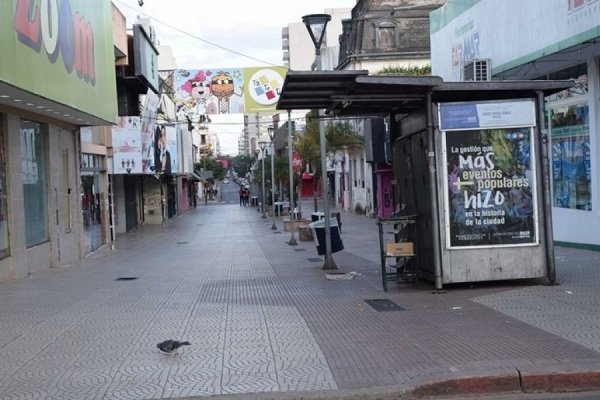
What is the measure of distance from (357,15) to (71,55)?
2970cm

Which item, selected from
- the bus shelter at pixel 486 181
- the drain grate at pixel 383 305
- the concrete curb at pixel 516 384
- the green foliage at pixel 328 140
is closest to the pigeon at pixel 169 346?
the concrete curb at pixel 516 384

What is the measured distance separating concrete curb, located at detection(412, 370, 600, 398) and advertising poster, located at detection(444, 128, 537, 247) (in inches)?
194

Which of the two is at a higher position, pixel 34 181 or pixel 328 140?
pixel 328 140

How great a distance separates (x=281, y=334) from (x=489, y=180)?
15.1 feet

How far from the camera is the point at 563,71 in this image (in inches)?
694

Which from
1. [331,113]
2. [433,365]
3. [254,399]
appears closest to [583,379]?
[433,365]

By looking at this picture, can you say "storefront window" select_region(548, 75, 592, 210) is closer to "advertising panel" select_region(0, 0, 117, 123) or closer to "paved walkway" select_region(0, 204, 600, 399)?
"paved walkway" select_region(0, 204, 600, 399)

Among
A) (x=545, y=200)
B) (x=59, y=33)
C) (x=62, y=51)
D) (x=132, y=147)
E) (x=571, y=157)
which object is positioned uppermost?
(x=59, y=33)

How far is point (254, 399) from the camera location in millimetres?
6359

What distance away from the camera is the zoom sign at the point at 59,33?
13438 millimetres

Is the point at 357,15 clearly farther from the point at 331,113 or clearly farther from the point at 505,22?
the point at 331,113

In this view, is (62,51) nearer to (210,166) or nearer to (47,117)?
(47,117)

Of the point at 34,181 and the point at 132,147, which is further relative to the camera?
the point at 132,147

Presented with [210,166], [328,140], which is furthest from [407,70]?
[210,166]
